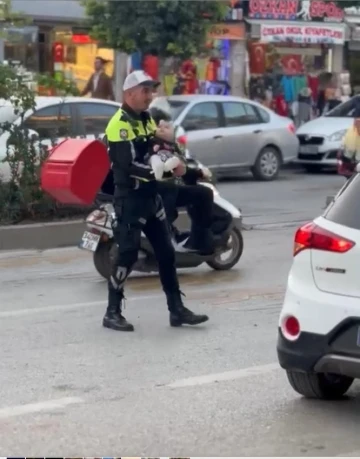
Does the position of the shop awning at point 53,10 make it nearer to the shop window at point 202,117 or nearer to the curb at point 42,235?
the shop window at point 202,117

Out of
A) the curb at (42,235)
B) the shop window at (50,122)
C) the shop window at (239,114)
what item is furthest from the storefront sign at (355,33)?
the curb at (42,235)

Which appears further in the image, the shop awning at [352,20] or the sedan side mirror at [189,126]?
the shop awning at [352,20]

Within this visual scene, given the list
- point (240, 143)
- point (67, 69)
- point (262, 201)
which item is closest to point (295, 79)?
point (67, 69)

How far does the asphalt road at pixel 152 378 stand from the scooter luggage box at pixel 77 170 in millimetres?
839

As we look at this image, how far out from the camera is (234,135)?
20.5 m

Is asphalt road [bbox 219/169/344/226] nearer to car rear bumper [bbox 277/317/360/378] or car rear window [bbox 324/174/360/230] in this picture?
car rear window [bbox 324/174/360/230]

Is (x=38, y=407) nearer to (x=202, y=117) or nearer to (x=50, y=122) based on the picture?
(x=50, y=122)

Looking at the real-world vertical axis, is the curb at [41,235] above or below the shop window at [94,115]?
below

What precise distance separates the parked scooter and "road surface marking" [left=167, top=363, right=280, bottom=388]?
2931 mm

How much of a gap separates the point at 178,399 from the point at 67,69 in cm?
2009

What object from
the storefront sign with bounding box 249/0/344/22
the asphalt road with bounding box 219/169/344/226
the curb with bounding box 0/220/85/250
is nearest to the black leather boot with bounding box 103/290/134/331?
the curb with bounding box 0/220/85/250

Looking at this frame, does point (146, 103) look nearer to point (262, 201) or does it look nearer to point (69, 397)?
point (69, 397)

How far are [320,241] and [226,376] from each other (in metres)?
1.49

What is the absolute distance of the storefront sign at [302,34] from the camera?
2775 centimetres
